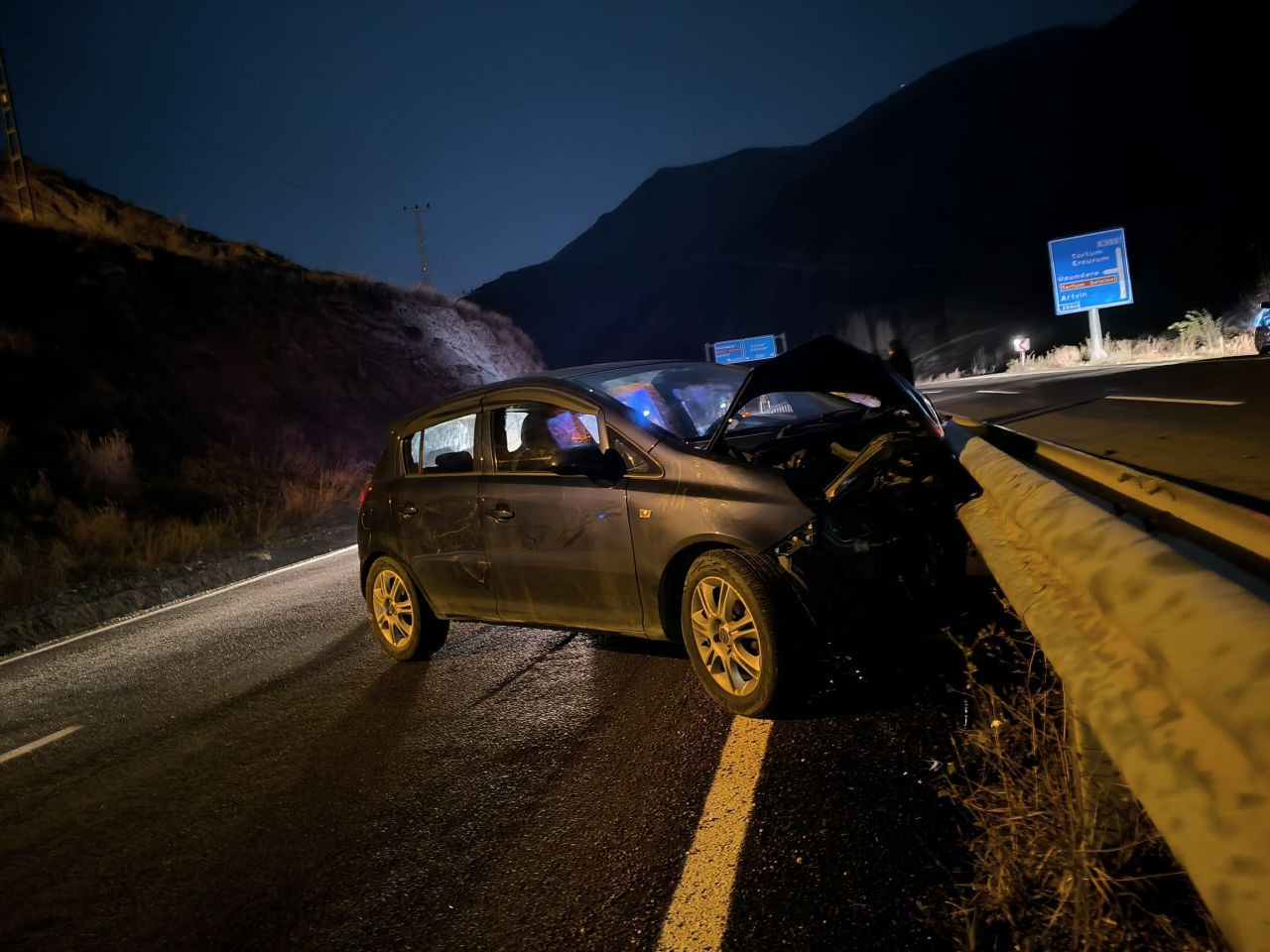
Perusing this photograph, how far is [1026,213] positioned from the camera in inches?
3511

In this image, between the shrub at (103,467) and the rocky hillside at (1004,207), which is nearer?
the shrub at (103,467)

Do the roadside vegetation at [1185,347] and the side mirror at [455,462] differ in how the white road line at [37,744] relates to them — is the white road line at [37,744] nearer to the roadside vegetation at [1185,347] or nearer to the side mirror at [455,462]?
the side mirror at [455,462]

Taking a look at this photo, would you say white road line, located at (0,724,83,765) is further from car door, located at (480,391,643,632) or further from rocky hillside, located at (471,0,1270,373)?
rocky hillside, located at (471,0,1270,373)

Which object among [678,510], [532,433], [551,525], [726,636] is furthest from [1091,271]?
[726,636]

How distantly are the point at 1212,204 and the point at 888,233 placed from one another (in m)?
43.0

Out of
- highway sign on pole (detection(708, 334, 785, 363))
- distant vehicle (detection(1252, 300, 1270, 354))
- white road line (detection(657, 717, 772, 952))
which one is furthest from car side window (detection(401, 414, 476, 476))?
highway sign on pole (detection(708, 334, 785, 363))

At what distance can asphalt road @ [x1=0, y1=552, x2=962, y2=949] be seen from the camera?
99.4 inches

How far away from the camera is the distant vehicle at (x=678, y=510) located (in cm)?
371

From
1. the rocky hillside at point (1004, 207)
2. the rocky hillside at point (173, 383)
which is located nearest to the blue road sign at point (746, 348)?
the rocky hillside at point (173, 383)

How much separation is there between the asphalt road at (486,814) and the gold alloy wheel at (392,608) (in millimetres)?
273

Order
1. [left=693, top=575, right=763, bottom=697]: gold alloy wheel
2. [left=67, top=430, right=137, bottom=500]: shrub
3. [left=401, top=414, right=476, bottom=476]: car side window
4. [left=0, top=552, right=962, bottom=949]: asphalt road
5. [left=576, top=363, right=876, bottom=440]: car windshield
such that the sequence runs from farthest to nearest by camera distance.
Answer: [left=67, top=430, right=137, bottom=500]: shrub < [left=401, top=414, right=476, bottom=476]: car side window < [left=576, top=363, right=876, bottom=440]: car windshield < [left=693, top=575, right=763, bottom=697]: gold alloy wheel < [left=0, top=552, right=962, bottom=949]: asphalt road

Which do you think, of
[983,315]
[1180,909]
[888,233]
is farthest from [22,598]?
[888,233]

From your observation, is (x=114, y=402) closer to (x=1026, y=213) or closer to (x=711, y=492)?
(x=711, y=492)

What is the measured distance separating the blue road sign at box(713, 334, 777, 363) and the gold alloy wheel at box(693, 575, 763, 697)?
157 ft
